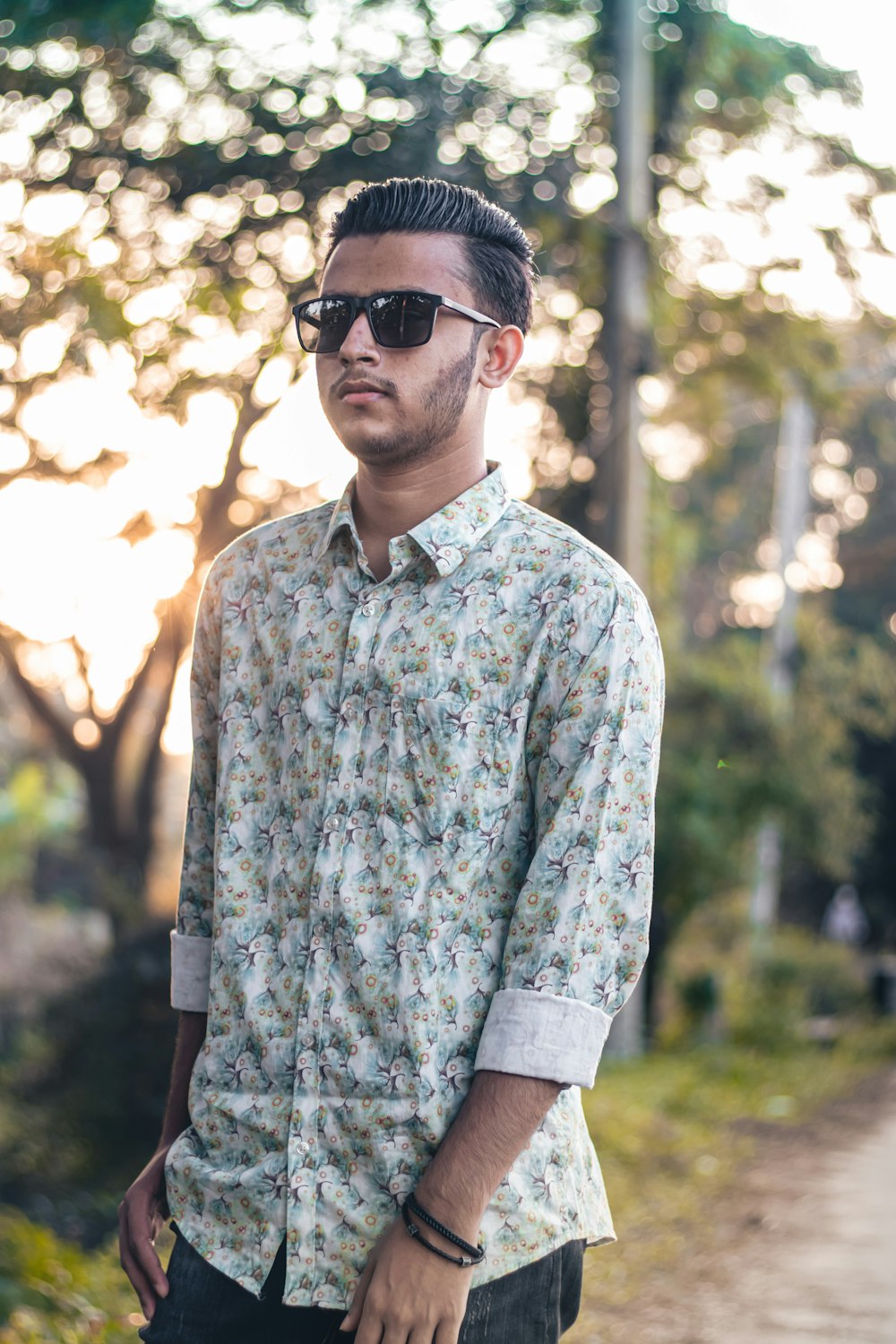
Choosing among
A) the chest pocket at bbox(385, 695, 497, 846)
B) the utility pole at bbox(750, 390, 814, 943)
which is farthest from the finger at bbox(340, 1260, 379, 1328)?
the utility pole at bbox(750, 390, 814, 943)

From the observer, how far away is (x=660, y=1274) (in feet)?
20.4

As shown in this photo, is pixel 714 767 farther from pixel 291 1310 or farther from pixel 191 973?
pixel 291 1310

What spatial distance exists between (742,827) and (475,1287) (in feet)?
37.9

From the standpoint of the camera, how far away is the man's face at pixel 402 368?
1945 mm

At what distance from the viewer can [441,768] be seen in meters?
1.83

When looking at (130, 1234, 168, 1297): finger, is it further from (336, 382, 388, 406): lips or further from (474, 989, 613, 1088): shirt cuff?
(336, 382, 388, 406): lips

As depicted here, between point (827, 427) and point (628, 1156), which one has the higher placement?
point (628, 1156)

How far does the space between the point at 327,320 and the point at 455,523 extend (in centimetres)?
36

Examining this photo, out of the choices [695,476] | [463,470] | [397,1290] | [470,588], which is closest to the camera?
[397,1290]

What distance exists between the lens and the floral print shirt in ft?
5.81

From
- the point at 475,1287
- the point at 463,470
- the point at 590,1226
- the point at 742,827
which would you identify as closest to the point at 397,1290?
the point at 475,1287

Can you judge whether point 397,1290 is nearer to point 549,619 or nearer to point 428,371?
point 549,619

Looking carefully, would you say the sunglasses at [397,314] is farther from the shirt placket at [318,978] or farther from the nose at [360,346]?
the shirt placket at [318,978]

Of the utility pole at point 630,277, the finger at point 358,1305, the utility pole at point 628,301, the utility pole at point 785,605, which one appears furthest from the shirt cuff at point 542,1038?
the utility pole at point 785,605
